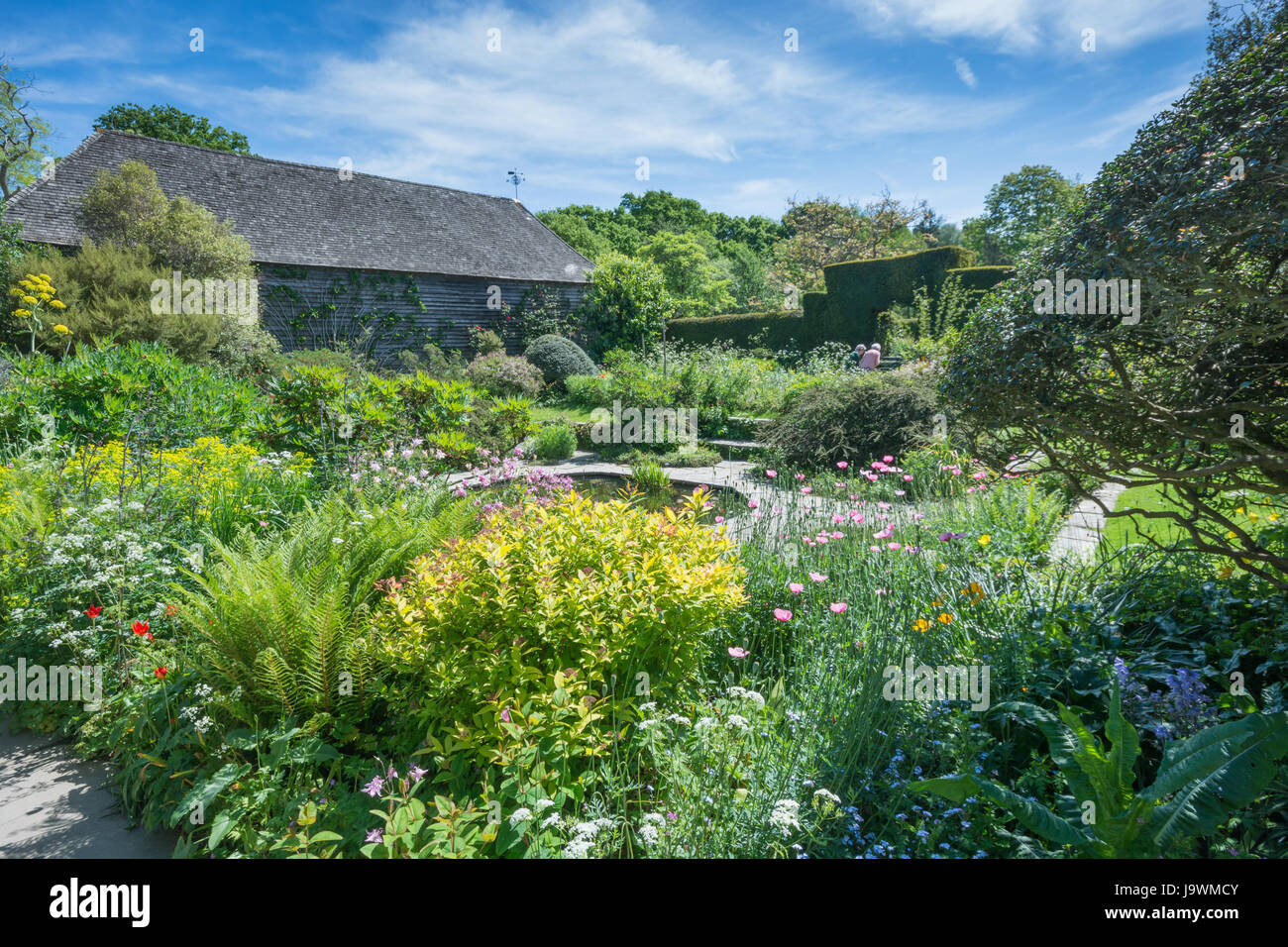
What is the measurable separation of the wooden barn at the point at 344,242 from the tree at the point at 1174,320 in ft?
58.8

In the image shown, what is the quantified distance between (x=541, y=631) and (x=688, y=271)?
3529cm

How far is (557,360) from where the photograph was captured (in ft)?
55.1

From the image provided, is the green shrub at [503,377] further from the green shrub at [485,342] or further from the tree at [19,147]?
the tree at [19,147]

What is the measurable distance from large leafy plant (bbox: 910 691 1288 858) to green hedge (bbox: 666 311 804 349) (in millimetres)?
19845

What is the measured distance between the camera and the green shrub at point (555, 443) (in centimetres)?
926

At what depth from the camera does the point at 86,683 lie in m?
2.87

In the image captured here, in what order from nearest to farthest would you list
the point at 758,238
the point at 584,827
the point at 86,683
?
the point at 584,827, the point at 86,683, the point at 758,238

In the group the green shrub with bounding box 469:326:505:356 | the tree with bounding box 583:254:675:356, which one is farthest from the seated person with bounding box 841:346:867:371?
the green shrub with bounding box 469:326:505:356

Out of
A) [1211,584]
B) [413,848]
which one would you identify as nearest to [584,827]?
[413,848]

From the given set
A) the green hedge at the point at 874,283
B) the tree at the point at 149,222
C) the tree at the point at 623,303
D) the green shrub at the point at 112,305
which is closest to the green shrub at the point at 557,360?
the tree at the point at 623,303

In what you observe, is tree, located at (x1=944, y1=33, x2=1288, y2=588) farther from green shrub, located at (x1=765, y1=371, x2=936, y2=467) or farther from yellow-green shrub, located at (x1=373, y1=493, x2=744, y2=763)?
green shrub, located at (x1=765, y1=371, x2=936, y2=467)
